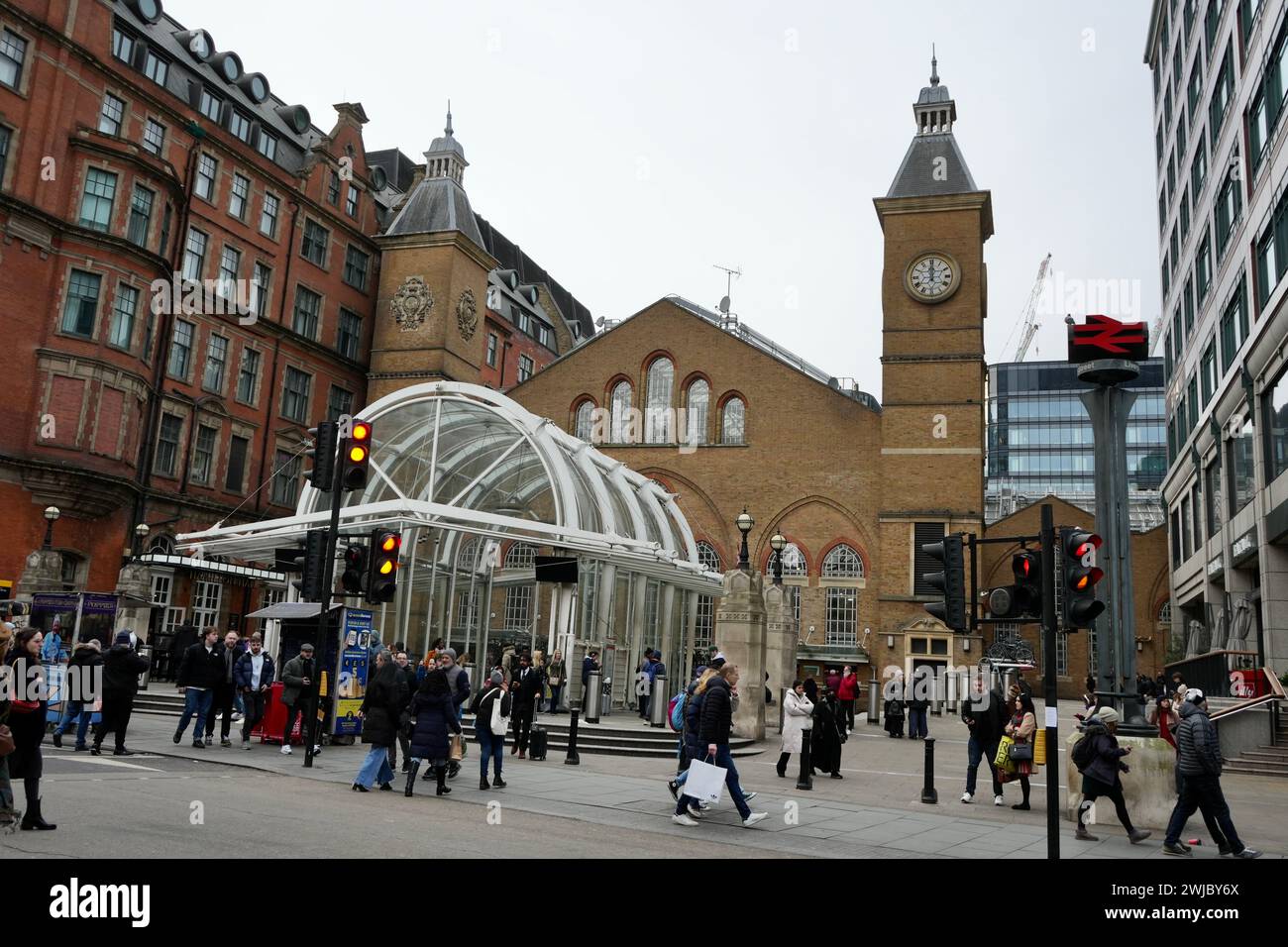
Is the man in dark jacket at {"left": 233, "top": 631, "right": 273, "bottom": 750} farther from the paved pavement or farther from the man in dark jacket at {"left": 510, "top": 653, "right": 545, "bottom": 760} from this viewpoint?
the man in dark jacket at {"left": 510, "top": 653, "right": 545, "bottom": 760}

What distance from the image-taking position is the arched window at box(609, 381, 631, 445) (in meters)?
42.8

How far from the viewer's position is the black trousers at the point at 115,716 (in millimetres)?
14266

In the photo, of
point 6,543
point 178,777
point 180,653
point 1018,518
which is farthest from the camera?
point 1018,518

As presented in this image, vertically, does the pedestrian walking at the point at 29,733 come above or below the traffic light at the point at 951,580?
below

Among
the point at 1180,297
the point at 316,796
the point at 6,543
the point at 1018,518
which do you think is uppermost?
the point at 1180,297

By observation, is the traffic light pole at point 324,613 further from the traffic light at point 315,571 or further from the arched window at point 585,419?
the arched window at point 585,419

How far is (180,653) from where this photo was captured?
2481cm

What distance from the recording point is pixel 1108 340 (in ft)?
41.2

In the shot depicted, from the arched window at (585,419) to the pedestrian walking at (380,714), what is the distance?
1231 inches

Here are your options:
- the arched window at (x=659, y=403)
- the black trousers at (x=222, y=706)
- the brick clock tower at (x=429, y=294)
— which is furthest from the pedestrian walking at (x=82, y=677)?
the arched window at (x=659, y=403)

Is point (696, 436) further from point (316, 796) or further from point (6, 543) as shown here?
point (316, 796)

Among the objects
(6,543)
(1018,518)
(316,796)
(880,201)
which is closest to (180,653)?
(6,543)

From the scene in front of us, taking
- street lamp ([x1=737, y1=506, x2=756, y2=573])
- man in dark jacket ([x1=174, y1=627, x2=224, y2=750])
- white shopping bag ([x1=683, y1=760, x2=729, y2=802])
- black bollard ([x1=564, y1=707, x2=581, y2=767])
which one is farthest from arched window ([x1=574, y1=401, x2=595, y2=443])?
white shopping bag ([x1=683, y1=760, x2=729, y2=802])
